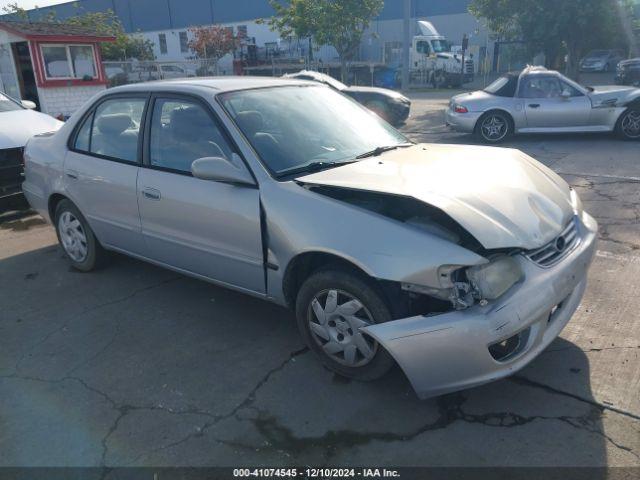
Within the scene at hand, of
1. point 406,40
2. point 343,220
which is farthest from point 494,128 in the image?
point 406,40

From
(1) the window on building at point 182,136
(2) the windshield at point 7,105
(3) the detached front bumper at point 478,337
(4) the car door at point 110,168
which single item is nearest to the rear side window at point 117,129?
(4) the car door at point 110,168

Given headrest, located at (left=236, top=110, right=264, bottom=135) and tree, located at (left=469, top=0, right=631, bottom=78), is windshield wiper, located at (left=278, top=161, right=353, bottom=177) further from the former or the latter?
tree, located at (left=469, top=0, right=631, bottom=78)

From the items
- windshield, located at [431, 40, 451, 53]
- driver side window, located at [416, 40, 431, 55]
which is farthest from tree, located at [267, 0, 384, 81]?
windshield, located at [431, 40, 451, 53]

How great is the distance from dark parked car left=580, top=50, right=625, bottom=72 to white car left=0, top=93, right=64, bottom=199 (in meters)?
32.3

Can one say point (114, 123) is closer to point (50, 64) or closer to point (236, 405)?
point (236, 405)

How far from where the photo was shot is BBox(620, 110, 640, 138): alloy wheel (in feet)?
33.1

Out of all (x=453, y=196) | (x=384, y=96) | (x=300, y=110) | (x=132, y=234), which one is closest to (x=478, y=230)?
(x=453, y=196)

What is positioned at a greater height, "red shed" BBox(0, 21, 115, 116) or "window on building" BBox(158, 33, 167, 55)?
"window on building" BBox(158, 33, 167, 55)

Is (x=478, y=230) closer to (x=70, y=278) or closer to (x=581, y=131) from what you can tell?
(x=70, y=278)

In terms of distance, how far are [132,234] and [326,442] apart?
2.40 m

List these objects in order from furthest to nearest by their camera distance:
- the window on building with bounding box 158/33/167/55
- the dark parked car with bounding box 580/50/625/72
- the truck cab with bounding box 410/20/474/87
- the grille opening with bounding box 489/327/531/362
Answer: the window on building with bounding box 158/33/167/55, the dark parked car with bounding box 580/50/625/72, the truck cab with bounding box 410/20/474/87, the grille opening with bounding box 489/327/531/362

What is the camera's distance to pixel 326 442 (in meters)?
2.65

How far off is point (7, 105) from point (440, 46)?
90.7 ft

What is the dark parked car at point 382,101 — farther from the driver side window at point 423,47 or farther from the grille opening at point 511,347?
the driver side window at point 423,47
